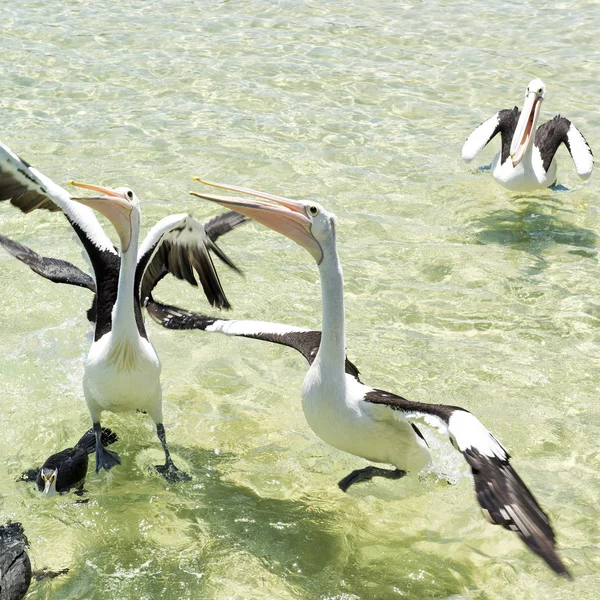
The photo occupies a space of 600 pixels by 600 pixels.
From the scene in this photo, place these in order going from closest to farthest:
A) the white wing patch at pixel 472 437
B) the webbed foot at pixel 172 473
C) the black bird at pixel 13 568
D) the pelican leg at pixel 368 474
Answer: the white wing patch at pixel 472 437 < the black bird at pixel 13 568 < the pelican leg at pixel 368 474 < the webbed foot at pixel 172 473

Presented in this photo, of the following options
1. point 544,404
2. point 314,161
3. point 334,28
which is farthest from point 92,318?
point 334,28

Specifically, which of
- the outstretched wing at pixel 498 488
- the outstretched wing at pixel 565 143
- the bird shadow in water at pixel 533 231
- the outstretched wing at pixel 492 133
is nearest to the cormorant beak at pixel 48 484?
the outstretched wing at pixel 498 488

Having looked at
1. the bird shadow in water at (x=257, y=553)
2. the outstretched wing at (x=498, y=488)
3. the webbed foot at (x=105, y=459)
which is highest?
the outstretched wing at (x=498, y=488)

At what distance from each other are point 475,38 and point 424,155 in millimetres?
3363

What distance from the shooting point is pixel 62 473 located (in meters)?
4.50

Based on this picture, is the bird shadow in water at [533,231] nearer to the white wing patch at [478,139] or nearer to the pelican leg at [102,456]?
the white wing patch at [478,139]

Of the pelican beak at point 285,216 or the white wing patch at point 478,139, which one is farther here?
the white wing patch at point 478,139

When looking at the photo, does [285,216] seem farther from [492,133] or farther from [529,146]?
[492,133]

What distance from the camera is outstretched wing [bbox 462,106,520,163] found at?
7945mm

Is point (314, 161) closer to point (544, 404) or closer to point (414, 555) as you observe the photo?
point (544, 404)

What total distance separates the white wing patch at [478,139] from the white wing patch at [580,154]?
701 millimetres

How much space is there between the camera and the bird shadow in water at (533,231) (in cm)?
736

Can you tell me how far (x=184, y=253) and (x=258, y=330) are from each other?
0.78m

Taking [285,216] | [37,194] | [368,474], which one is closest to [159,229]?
[37,194]
